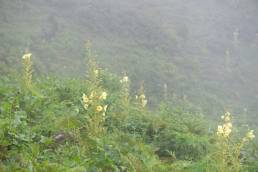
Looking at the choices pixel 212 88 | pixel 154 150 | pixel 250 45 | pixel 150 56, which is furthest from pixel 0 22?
pixel 154 150

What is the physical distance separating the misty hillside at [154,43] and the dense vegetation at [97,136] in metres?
7.54

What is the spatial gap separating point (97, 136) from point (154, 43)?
51.9ft

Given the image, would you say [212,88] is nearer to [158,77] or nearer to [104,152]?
[158,77]

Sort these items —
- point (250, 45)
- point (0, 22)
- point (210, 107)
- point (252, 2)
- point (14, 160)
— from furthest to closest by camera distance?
point (252, 2) → point (250, 45) → point (0, 22) → point (210, 107) → point (14, 160)

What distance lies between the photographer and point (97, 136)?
4.86m

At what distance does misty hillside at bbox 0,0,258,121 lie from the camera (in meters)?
16.2

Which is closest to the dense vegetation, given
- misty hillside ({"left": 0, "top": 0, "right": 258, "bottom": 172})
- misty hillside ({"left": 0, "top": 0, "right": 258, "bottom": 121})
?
misty hillside ({"left": 0, "top": 0, "right": 258, "bottom": 172})

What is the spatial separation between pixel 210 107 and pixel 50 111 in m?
10.2

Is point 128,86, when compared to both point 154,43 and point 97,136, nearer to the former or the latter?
point 97,136

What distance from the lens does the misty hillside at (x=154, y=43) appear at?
16.2m

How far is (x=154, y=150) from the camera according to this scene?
17.1 feet

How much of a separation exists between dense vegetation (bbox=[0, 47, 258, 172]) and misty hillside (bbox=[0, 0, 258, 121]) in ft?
24.7

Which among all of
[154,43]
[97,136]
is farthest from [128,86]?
[154,43]

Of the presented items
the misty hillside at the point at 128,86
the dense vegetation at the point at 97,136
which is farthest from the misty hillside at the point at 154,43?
the dense vegetation at the point at 97,136
